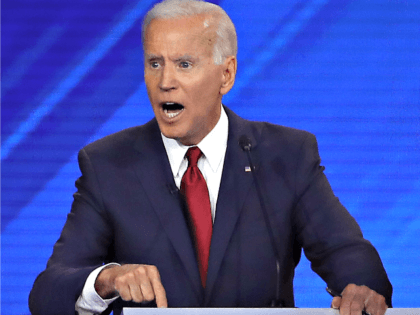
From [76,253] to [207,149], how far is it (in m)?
0.45

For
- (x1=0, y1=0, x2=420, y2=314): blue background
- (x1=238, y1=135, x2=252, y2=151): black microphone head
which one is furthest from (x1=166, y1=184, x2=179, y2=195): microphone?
(x1=0, y1=0, x2=420, y2=314): blue background

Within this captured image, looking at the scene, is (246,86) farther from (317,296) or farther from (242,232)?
(242,232)

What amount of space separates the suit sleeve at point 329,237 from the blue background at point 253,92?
96 centimetres

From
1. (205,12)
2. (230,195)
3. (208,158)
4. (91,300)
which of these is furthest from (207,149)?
(91,300)

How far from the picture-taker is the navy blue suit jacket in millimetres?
1760

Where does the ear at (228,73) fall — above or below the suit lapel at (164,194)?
above

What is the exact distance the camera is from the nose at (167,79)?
1.72 m

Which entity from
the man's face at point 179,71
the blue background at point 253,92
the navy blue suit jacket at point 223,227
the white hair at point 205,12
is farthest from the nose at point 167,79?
the blue background at point 253,92

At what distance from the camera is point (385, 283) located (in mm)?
1718

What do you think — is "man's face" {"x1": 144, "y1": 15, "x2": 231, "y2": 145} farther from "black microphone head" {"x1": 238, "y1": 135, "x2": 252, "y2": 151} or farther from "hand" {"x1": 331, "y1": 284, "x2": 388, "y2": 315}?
"hand" {"x1": 331, "y1": 284, "x2": 388, "y2": 315}

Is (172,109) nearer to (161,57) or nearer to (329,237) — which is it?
(161,57)

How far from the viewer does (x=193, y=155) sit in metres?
1.86

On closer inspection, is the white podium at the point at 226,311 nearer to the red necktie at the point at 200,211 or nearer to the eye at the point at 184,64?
the red necktie at the point at 200,211

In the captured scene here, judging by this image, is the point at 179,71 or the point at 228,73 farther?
the point at 228,73
